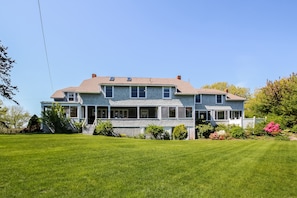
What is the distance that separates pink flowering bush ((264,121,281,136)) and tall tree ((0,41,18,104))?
2728 centimetres

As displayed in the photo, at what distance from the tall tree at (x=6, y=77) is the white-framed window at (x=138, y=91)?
472 inches

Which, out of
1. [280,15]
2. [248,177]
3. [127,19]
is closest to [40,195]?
[248,177]

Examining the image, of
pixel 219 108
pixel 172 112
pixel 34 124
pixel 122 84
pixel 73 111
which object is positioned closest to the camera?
pixel 34 124

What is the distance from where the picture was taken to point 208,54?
29.5m

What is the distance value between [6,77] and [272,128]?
28.7m

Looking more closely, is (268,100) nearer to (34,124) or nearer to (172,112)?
(172,112)

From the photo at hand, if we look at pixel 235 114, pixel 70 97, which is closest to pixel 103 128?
pixel 70 97

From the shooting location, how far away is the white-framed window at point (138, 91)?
26984 mm

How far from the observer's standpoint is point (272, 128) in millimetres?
25969

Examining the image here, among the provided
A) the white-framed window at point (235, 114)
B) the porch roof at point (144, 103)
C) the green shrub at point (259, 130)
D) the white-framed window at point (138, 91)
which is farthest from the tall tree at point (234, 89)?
the white-framed window at point (138, 91)

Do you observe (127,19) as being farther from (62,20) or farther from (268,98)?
(268,98)

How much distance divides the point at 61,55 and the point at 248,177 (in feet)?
59.0

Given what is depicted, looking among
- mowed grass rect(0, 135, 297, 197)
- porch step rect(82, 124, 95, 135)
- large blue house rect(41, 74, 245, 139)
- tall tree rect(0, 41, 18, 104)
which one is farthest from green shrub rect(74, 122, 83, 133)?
mowed grass rect(0, 135, 297, 197)

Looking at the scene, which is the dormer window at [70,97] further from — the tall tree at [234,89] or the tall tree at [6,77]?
the tall tree at [234,89]
